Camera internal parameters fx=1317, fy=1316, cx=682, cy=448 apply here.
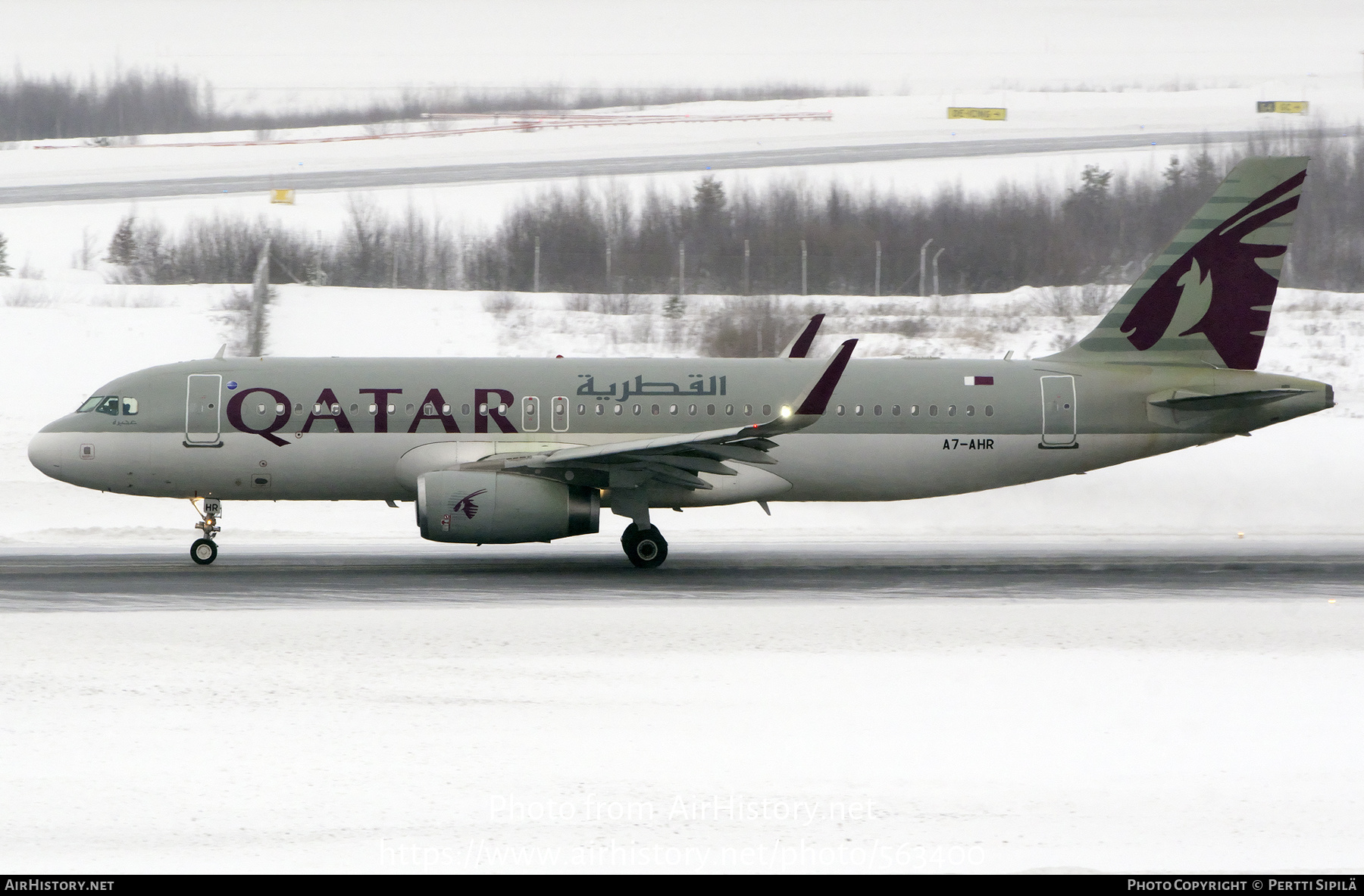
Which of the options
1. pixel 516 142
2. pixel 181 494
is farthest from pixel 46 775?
pixel 516 142

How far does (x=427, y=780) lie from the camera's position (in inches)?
396

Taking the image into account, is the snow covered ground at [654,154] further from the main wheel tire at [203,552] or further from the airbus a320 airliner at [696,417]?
the main wheel tire at [203,552]

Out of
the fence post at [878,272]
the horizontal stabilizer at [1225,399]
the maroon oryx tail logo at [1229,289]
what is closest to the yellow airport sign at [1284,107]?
the fence post at [878,272]

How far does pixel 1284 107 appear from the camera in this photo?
254 feet

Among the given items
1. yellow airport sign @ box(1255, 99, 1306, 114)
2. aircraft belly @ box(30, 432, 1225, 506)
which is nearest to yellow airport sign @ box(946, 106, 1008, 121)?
yellow airport sign @ box(1255, 99, 1306, 114)

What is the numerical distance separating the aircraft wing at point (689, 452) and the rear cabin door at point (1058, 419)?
14.3 feet

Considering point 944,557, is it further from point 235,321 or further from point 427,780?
point 235,321

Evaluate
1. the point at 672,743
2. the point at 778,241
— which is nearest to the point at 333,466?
the point at 672,743

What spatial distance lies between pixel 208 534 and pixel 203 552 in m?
0.49

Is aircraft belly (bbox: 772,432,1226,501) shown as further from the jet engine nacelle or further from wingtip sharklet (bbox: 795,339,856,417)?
the jet engine nacelle

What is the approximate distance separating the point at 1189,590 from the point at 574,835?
528 inches

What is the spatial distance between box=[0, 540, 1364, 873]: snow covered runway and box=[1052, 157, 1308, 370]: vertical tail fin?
5770mm

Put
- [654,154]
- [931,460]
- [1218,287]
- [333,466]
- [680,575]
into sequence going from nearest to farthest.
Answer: [680,575], [333,466], [931,460], [1218,287], [654,154]

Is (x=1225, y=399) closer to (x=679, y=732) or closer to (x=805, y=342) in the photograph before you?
(x=805, y=342)
